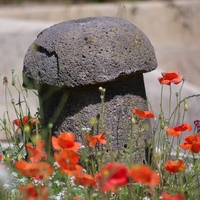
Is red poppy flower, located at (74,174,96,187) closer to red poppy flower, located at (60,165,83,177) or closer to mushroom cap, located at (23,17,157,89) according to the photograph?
red poppy flower, located at (60,165,83,177)

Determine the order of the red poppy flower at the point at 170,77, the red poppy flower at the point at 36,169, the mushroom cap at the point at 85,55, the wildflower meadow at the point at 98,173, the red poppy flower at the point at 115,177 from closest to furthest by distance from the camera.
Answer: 1. the red poppy flower at the point at 115,177
2. the wildflower meadow at the point at 98,173
3. the red poppy flower at the point at 36,169
4. the red poppy flower at the point at 170,77
5. the mushroom cap at the point at 85,55

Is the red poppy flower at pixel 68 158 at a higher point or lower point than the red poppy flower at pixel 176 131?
higher

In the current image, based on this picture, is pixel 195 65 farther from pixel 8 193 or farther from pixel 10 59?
pixel 8 193

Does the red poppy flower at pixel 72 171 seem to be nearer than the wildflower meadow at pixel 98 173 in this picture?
No

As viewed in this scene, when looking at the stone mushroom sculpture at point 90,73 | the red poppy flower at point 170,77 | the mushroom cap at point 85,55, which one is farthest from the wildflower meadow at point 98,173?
the mushroom cap at point 85,55

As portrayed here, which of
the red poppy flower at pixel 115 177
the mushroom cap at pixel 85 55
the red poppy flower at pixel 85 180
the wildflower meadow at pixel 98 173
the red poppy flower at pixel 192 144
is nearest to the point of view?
the red poppy flower at pixel 115 177

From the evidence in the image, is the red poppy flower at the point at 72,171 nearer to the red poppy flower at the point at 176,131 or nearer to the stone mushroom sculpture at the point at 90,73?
the red poppy flower at the point at 176,131

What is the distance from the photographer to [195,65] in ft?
25.4

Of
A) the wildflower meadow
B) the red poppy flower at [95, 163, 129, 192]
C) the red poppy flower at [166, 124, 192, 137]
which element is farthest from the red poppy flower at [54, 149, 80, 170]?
the red poppy flower at [166, 124, 192, 137]

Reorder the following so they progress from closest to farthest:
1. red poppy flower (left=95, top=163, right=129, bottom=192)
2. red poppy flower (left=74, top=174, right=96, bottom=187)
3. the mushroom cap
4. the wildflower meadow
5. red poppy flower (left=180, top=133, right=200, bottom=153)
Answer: red poppy flower (left=95, top=163, right=129, bottom=192) < the wildflower meadow < red poppy flower (left=74, top=174, right=96, bottom=187) < red poppy flower (left=180, top=133, right=200, bottom=153) < the mushroom cap

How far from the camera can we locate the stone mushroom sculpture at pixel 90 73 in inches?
128

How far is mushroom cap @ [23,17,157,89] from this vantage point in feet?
10.7

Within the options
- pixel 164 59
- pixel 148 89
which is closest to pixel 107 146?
pixel 148 89

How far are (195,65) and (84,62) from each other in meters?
4.64
